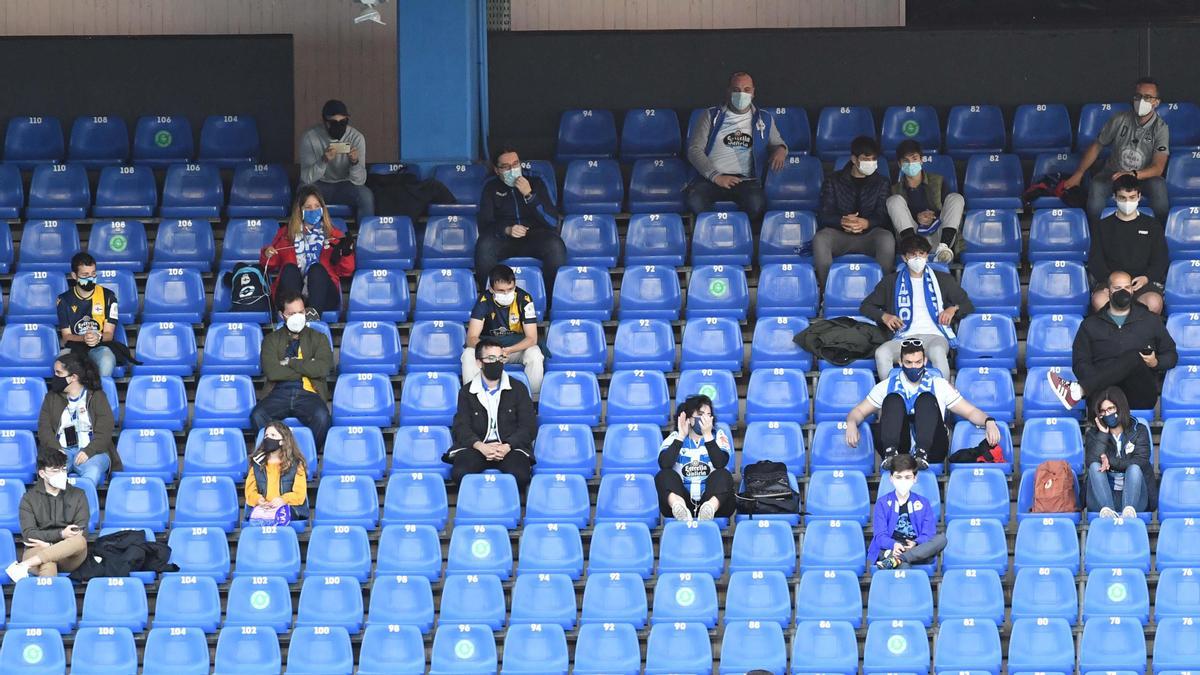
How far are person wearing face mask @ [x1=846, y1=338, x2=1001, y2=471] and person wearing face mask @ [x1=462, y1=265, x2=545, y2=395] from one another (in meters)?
2.22

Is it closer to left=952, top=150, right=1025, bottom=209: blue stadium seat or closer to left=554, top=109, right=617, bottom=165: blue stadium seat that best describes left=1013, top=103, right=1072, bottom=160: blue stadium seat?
left=952, top=150, right=1025, bottom=209: blue stadium seat

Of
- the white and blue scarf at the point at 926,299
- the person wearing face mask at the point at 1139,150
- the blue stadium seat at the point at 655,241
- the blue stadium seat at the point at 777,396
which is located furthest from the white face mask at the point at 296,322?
the person wearing face mask at the point at 1139,150

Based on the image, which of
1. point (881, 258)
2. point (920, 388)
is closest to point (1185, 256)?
point (881, 258)

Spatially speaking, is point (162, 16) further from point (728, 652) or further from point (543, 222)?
point (728, 652)

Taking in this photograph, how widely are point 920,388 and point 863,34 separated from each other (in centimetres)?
562

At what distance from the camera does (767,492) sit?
44.1 ft

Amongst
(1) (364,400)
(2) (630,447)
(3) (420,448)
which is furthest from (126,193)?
(2) (630,447)

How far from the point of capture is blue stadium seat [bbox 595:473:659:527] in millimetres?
13492

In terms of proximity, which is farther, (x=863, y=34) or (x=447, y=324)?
(x=863, y=34)

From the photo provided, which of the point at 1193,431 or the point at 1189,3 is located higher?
the point at 1189,3

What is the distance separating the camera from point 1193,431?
13.8m

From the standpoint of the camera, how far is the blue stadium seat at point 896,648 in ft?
39.3

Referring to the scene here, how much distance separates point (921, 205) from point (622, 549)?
14.5ft

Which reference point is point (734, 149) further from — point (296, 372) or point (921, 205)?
point (296, 372)
